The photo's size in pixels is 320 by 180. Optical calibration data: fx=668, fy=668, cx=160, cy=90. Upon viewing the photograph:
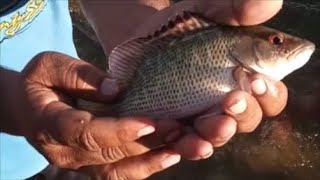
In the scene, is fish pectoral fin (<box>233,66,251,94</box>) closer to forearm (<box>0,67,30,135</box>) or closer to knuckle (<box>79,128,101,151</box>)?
knuckle (<box>79,128,101,151</box>)

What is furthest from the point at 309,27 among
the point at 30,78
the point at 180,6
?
the point at 30,78

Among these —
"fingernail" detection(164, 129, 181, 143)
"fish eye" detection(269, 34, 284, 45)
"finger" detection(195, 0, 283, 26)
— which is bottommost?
"fingernail" detection(164, 129, 181, 143)

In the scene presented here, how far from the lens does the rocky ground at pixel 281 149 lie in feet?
13.3

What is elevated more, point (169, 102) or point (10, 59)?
point (10, 59)

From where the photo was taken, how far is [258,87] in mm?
2061

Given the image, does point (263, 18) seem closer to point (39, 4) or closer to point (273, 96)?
point (273, 96)

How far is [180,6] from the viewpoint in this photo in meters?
2.46

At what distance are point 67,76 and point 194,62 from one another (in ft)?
1.43

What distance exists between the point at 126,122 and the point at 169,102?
27 cm

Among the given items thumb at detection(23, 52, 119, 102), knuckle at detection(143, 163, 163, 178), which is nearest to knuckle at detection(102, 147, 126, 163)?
knuckle at detection(143, 163, 163, 178)

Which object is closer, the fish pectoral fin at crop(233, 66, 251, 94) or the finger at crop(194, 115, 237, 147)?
the finger at crop(194, 115, 237, 147)

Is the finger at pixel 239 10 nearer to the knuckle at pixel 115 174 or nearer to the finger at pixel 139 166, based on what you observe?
the finger at pixel 139 166

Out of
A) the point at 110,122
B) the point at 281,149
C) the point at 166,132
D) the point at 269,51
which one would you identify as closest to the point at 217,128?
the point at 166,132

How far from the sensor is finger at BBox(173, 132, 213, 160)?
2.01 m
